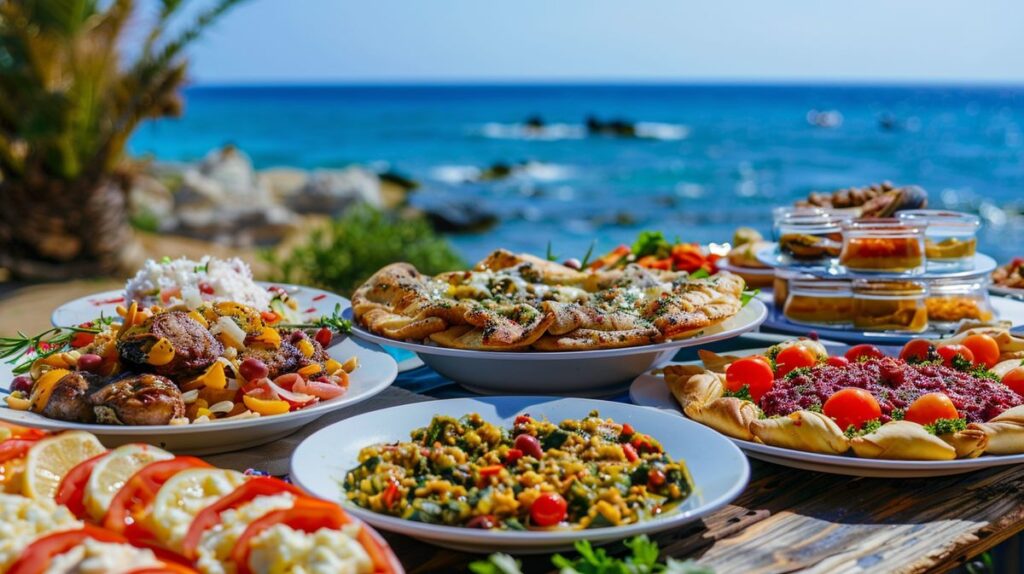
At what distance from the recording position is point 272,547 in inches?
65.0

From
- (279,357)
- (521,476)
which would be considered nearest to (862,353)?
(521,476)

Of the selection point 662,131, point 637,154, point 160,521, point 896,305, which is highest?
point 160,521

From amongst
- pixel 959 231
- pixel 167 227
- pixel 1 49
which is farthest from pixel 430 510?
pixel 167 227

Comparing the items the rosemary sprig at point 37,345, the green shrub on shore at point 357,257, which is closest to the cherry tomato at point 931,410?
the rosemary sprig at point 37,345

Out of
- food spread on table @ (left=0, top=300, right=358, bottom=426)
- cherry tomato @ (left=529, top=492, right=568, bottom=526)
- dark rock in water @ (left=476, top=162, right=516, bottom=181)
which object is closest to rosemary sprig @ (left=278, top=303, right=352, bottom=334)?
food spread on table @ (left=0, top=300, right=358, bottom=426)

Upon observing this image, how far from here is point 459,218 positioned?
25.5 m

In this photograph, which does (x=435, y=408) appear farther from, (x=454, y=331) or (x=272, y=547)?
(x=272, y=547)

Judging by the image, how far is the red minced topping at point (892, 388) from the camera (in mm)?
2666

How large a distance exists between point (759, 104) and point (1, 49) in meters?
80.3

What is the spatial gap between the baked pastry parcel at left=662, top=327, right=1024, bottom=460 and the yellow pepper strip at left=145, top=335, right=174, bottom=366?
1369 millimetres

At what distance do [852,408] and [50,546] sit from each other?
188 cm

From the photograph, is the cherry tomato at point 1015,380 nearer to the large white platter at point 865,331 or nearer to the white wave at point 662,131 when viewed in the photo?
the large white platter at point 865,331

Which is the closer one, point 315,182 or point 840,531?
point 840,531

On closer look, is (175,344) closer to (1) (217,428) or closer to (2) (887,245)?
(1) (217,428)
